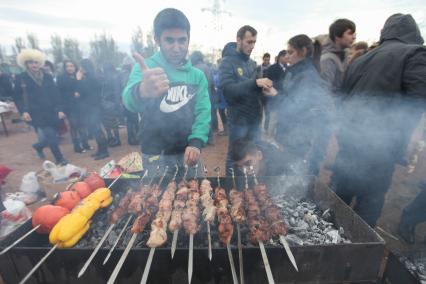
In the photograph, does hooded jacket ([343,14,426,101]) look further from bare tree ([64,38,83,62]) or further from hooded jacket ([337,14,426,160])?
bare tree ([64,38,83,62])

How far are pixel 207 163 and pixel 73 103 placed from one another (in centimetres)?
453

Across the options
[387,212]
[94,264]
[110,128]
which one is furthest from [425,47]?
[110,128]

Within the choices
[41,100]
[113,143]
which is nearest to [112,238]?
[41,100]

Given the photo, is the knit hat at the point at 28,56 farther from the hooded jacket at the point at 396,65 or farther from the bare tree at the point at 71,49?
the bare tree at the point at 71,49

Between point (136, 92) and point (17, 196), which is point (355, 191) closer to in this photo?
point (136, 92)

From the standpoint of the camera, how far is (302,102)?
3.94 meters

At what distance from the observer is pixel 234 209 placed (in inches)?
92.4

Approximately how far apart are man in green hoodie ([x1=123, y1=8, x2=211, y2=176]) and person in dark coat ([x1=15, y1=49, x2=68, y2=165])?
164 inches

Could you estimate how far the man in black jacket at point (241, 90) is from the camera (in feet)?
13.4

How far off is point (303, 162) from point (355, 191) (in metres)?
1.12

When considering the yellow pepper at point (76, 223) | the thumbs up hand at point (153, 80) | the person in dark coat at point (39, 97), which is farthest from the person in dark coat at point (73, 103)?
the thumbs up hand at point (153, 80)

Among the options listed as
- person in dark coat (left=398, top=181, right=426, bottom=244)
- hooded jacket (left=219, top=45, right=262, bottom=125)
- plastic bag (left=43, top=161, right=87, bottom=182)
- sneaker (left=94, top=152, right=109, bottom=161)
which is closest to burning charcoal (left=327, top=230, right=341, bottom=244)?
person in dark coat (left=398, top=181, right=426, bottom=244)

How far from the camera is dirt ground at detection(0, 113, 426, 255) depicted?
3794mm

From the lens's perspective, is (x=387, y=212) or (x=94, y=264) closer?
(x=94, y=264)
